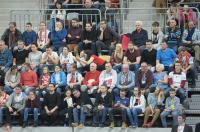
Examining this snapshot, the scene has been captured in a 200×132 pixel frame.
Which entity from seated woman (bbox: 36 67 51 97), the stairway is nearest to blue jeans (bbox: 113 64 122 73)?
seated woman (bbox: 36 67 51 97)

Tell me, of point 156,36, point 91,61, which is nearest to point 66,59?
point 91,61

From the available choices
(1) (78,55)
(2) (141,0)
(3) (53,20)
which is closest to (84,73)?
(1) (78,55)

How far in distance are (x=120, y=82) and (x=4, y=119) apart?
127 inches

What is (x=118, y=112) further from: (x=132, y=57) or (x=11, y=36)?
(x=11, y=36)

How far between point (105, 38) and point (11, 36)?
2.76 meters

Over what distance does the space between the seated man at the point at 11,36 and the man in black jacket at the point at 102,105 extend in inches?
140

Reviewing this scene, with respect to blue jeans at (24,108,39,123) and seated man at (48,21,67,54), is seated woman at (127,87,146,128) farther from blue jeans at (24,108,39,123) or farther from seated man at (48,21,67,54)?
seated man at (48,21,67,54)

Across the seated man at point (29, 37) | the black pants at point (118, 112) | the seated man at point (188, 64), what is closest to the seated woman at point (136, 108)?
the black pants at point (118, 112)

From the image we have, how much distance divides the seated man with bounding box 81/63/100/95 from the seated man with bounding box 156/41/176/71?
169 centimetres

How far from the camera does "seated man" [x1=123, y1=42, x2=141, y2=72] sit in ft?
75.8

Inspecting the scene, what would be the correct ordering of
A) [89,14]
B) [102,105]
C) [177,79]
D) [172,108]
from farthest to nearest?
[89,14], [177,79], [102,105], [172,108]

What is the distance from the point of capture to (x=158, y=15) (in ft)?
83.4

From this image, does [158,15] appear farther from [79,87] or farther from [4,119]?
[4,119]

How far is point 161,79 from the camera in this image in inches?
884
